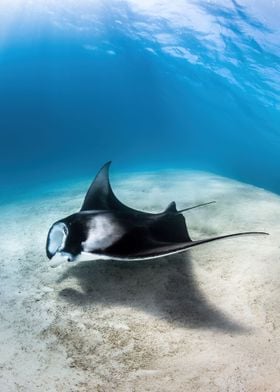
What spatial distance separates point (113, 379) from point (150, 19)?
2683cm

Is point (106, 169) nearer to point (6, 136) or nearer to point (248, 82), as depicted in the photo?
point (248, 82)

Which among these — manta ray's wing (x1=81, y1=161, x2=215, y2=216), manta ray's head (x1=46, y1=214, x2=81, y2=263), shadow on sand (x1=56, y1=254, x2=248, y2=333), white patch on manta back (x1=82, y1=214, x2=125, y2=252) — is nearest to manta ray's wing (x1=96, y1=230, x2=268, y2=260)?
white patch on manta back (x1=82, y1=214, x2=125, y2=252)

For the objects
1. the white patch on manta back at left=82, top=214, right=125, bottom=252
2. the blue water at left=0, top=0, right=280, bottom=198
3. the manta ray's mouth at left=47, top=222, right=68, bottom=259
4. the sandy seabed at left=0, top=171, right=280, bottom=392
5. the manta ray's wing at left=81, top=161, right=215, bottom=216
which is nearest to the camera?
the sandy seabed at left=0, top=171, right=280, bottom=392

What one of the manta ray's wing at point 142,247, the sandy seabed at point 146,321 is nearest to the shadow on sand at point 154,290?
the sandy seabed at point 146,321

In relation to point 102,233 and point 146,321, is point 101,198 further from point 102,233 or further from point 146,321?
point 146,321

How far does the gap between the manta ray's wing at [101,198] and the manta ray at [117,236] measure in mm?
813

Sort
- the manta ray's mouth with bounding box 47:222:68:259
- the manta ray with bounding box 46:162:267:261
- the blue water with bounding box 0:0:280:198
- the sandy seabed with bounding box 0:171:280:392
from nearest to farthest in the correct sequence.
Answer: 1. the sandy seabed with bounding box 0:171:280:392
2. the manta ray with bounding box 46:162:267:261
3. the manta ray's mouth with bounding box 47:222:68:259
4. the blue water with bounding box 0:0:280:198

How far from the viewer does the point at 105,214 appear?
3.99 meters

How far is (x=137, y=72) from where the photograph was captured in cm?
4734

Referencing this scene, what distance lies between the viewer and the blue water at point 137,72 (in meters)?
23.0

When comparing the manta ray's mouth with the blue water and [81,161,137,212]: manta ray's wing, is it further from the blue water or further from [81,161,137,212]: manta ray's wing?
the blue water

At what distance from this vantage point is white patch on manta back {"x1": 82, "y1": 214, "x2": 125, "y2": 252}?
133 inches

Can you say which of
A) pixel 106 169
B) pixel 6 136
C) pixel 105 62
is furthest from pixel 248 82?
pixel 6 136

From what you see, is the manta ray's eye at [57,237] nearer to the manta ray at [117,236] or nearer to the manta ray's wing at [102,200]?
the manta ray at [117,236]
